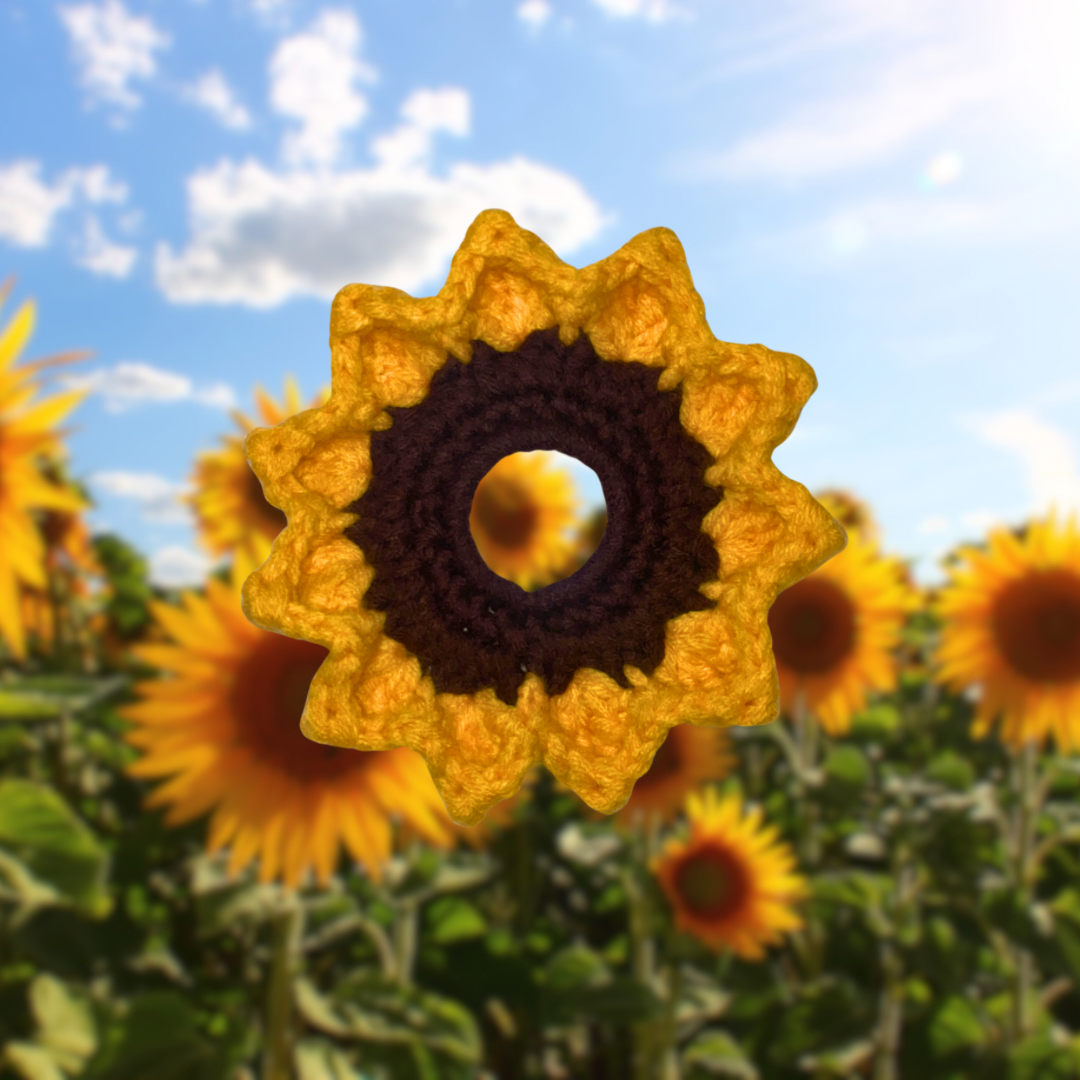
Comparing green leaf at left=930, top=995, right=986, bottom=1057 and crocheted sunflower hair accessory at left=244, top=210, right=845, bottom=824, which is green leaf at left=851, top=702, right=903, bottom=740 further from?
crocheted sunflower hair accessory at left=244, top=210, right=845, bottom=824

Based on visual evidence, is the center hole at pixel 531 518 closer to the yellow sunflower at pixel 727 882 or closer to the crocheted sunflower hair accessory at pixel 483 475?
the yellow sunflower at pixel 727 882

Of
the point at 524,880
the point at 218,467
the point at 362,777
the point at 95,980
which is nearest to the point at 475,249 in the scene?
the point at 362,777

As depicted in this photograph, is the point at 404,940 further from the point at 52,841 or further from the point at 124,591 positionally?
the point at 124,591

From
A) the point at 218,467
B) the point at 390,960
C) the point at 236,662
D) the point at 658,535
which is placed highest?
the point at 218,467

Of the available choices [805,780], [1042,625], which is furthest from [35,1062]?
[1042,625]

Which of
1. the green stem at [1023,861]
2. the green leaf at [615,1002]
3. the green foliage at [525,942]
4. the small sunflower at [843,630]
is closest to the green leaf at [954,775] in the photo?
the green foliage at [525,942]

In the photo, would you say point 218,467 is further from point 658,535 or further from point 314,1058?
point 658,535

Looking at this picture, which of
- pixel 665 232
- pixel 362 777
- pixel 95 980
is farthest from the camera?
pixel 95 980
